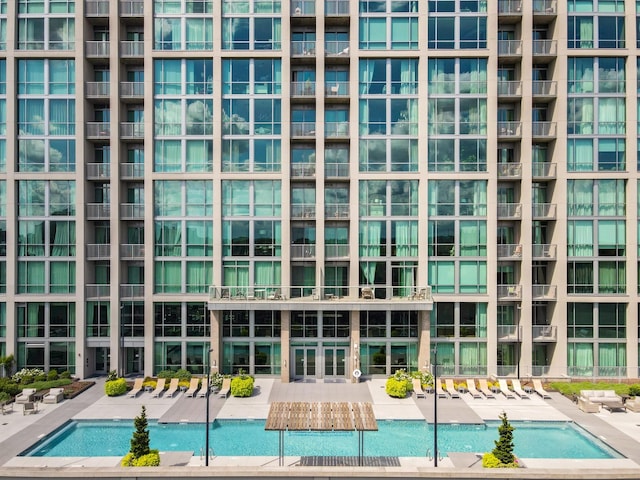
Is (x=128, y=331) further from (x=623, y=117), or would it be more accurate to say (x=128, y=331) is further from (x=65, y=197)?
(x=623, y=117)

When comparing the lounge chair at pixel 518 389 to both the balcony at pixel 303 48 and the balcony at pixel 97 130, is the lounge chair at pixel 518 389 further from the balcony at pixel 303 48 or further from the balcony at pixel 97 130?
the balcony at pixel 97 130

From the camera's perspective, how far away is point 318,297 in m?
32.4

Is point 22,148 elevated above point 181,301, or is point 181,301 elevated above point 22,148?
point 22,148

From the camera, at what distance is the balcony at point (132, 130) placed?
33281 mm

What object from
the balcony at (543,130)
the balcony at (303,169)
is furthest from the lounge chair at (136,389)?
the balcony at (543,130)

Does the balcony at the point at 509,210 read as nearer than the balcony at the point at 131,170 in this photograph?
Yes

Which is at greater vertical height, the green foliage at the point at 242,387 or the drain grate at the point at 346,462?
the green foliage at the point at 242,387

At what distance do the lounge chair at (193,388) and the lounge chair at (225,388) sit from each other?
154 centimetres

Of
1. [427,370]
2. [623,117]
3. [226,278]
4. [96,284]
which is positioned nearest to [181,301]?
[226,278]

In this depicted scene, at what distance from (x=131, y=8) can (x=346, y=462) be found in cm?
3220

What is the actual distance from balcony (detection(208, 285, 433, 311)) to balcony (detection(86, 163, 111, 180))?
11.2 metres

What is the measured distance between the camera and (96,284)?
34.1 metres

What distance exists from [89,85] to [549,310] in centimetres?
3632

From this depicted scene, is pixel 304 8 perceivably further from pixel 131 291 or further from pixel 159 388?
pixel 159 388
